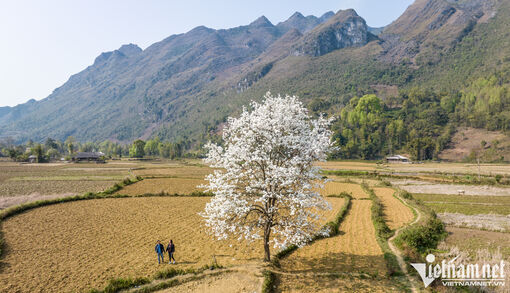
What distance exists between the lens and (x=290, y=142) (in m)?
16.0

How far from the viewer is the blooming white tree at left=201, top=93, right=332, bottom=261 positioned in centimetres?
1552

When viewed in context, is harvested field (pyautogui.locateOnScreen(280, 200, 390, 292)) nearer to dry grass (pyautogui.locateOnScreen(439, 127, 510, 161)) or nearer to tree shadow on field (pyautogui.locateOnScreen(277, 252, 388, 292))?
tree shadow on field (pyautogui.locateOnScreen(277, 252, 388, 292))

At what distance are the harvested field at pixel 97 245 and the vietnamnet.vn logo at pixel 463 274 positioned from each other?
39.2ft

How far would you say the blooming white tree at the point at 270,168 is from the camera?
15.5m

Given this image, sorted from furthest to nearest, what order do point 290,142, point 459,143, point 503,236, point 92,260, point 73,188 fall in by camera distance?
point 459,143, point 73,188, point 503,236, point 92,260, point 290,142

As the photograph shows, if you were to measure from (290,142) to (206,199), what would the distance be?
31.6 meters

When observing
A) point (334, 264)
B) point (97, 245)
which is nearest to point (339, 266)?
point (334, 264)

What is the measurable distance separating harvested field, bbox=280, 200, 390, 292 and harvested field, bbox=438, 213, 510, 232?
11.0 m

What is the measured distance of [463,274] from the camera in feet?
51.5

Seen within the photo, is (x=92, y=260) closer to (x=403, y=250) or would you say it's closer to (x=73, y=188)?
(x=403, y=250)

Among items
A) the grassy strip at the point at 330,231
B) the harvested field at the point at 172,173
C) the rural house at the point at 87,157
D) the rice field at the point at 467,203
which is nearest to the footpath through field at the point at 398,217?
the rice field at the point at 467,203

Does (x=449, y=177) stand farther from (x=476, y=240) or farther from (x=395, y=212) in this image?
(x=476, y=240)

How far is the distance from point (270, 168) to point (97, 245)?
62.1ft

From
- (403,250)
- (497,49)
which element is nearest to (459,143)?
(497,49)
